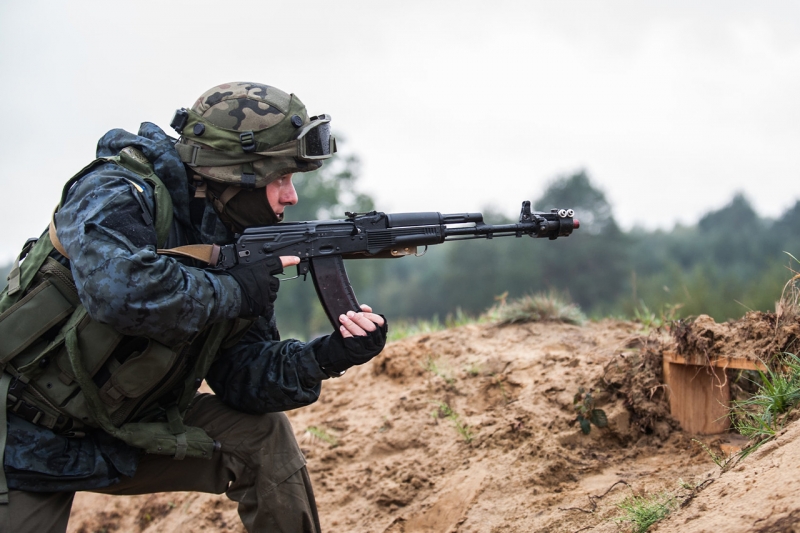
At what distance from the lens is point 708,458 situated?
13.2 ft

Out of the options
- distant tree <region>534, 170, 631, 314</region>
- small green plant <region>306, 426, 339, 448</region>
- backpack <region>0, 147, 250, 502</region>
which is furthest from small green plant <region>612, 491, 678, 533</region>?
distant tree <region>534, 170, 631, 314</region>

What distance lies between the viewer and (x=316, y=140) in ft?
12.5

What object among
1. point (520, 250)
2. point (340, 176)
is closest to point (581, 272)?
point (520, 250)

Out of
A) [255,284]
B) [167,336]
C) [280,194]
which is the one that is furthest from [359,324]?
[167,336]

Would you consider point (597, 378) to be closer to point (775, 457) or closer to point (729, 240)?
point (775, 457)

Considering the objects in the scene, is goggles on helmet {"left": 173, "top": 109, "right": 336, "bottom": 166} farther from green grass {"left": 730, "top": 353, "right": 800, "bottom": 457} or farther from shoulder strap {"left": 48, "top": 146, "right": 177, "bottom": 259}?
green grass {"left": 730, "top": 353, "right": 800, "bottom": 457}

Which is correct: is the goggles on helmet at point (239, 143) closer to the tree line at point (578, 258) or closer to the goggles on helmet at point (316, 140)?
the goggles on helmet at point (316, 140)

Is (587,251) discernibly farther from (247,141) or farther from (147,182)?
(147,182)

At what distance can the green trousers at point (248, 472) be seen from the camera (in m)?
3.76

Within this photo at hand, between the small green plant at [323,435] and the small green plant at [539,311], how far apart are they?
1886 millimetres

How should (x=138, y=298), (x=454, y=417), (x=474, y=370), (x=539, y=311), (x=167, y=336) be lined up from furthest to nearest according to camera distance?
(x=539, y=311), (x=474, y=370), (x=454, y=417), (x=167, y=336), (x=138, y=298)

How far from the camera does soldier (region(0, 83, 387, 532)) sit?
3.09m

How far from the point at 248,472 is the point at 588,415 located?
2.13m

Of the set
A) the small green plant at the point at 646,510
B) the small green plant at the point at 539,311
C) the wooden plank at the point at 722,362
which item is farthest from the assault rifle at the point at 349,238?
the small green plant at the point at 539,311
